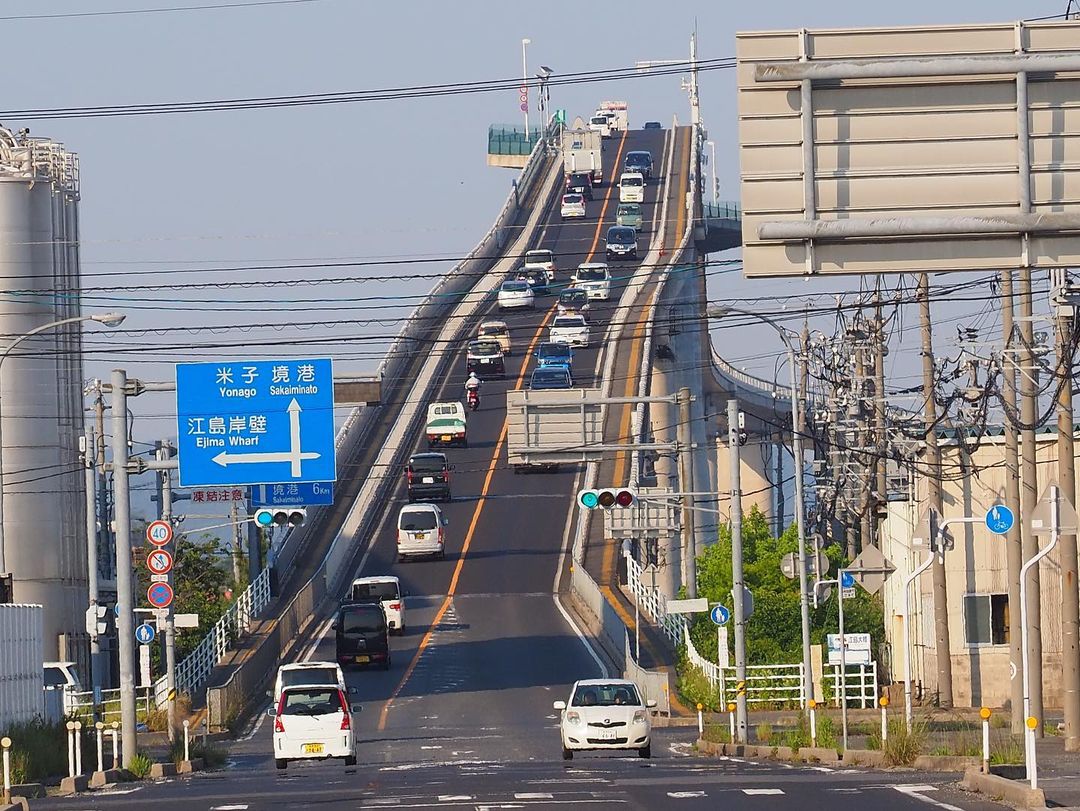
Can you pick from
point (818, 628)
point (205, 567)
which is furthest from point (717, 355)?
point (818, 628)

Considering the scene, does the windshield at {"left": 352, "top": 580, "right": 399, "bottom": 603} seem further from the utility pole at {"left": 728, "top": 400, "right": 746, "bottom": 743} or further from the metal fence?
the utility pole at {"left": 728, "top": 400, "right": 746, "bottom": 743}

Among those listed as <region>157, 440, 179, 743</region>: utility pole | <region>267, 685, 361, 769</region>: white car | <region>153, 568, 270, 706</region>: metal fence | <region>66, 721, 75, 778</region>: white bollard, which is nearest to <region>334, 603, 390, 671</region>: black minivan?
<region>153, 568, 270, 706</region>: metal fence

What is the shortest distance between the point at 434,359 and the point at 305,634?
33.8m

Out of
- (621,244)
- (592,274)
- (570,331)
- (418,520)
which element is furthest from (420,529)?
(621,244)

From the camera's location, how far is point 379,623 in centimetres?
4997

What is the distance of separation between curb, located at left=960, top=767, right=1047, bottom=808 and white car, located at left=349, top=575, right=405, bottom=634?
38549 millimetres

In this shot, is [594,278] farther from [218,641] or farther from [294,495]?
[218,641]

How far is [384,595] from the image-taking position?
55.9 m

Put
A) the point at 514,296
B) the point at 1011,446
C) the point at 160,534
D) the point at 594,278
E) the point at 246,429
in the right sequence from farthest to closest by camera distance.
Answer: the point at 514,296
the point at 594,278
the point at 246,429
the point at 1011,446
the point at 160,534

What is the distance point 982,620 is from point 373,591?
20.2 meters

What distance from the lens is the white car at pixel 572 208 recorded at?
11406 centimetres

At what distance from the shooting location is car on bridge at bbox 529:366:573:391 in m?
77.2

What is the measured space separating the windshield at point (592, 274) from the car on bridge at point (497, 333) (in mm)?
4511

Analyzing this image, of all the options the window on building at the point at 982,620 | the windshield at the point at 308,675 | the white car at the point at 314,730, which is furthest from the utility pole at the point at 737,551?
the windshield at the point at 308,675
